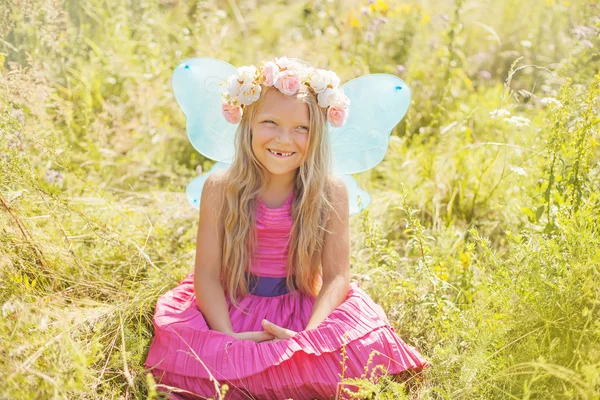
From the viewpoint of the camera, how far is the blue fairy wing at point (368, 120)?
2846 millimetres

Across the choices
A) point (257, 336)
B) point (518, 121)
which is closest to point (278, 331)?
point (257, 336)

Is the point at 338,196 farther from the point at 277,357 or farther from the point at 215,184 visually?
the point at 277,357

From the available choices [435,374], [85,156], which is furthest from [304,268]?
[85,156]

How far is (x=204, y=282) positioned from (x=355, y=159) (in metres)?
0.90

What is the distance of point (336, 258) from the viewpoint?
107 inches

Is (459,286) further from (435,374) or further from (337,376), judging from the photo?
(337,376)

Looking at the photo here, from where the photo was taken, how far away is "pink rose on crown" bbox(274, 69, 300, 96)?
2564 millimetres

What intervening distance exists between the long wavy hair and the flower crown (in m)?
0.04

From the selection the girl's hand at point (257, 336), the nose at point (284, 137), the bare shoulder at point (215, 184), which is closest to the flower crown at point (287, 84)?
the nose at point (284, 137)

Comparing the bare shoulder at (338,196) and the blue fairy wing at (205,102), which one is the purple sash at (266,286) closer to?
the bare shoulder at (338,196)

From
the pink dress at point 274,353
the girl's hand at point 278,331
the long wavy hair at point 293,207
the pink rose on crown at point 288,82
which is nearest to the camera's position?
the pink dress at point 274,353

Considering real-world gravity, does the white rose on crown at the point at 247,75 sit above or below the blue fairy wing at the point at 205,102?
above

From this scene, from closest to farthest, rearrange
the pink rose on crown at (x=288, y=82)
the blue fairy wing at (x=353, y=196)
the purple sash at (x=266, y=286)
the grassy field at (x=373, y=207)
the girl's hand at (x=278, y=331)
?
1. the grassy field at (x=373, y=207)
2. the girl's hand at (x=278, y=331)
3. the pink rose on crown at (x=288, y=82)
4. the purple sash at (x=266, y=286)
5. the blue fairy wing at (x=353, y=196)

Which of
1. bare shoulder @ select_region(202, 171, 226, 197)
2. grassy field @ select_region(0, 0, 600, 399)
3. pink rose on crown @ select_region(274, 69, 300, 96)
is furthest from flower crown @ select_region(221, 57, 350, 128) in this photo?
grassy field @ select_region(0, 0, 600, 399)
